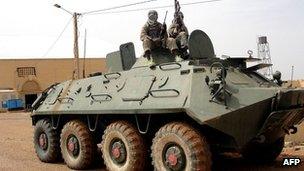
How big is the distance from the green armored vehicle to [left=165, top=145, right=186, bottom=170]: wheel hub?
1cm

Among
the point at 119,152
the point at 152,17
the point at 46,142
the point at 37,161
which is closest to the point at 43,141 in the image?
the point at 46,142

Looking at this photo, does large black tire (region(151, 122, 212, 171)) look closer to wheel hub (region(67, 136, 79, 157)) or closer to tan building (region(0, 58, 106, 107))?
wheel hub (region(67, 136, 79, 157))

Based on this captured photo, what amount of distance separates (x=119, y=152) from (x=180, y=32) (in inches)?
110

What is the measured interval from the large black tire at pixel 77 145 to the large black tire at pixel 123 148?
1.00 m

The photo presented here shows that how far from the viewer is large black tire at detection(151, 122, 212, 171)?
7.32 m

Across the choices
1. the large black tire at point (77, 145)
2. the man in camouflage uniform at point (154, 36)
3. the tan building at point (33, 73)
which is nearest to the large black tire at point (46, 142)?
the large black tire at point (77, 145)

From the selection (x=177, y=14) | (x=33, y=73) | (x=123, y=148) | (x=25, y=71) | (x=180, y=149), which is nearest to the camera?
(x=180, y=149)

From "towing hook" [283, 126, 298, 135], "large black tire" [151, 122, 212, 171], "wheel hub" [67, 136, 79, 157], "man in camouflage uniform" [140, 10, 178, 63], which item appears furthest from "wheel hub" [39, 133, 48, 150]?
"towing hook" [283, 126, 298, 135]

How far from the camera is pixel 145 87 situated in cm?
873

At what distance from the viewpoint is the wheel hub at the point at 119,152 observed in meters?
8.82

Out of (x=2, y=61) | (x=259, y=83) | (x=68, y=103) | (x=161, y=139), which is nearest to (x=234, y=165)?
(x=259, y=83)

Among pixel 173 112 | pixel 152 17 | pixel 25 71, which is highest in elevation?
pixel 152 17

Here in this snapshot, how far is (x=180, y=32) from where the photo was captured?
10336mm

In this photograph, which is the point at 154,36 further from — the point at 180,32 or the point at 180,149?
the point at 180,149
